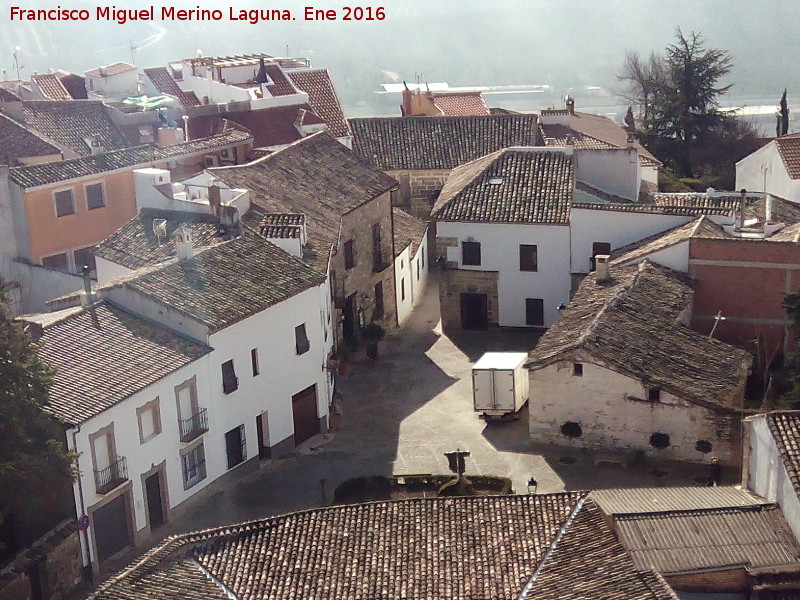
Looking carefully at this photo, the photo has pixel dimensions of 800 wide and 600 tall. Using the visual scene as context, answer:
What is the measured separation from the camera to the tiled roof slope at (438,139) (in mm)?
52219

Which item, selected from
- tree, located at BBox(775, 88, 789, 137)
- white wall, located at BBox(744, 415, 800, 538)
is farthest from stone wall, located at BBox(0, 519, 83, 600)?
tree, located at BBox(775, 88, 789, 137)

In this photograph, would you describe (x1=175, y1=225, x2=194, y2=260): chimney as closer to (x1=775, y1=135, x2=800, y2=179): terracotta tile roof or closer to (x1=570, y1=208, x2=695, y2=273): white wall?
(x1=570, y1=208, x2=695, y2=273): white wall

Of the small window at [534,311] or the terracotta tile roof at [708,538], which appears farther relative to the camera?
the small window at [534,311]

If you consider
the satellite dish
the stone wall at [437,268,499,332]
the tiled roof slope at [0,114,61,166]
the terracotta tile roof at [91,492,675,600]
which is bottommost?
the stone wall at [437,268,499,332]

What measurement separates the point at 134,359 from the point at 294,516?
6766mm

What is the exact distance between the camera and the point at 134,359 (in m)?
28.4

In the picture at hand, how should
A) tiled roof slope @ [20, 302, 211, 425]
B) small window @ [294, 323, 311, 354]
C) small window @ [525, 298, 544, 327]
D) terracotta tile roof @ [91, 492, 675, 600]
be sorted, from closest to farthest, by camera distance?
terracotta tile roof @ [91, 492, 675, 600] < tiled roof slope @ [20, 302, 211, 425] < small window @ [294, 323, 311, 354] < small window @ [525, 298, 544, 327]

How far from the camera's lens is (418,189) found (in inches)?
2058

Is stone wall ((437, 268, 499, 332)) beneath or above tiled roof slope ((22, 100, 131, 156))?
beneath

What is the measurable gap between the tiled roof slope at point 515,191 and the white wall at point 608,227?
1.98ft

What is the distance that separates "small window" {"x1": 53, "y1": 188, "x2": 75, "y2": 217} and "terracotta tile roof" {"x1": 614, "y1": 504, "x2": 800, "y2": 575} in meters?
23.4

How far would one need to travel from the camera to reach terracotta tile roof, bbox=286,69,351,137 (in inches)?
2156

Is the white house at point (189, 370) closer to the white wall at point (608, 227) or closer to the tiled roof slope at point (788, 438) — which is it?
the white wall at point (608, 227)

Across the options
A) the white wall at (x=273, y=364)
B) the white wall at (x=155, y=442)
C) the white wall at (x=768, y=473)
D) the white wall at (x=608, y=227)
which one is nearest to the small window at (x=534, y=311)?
the white wall at (x=608, y=227)
